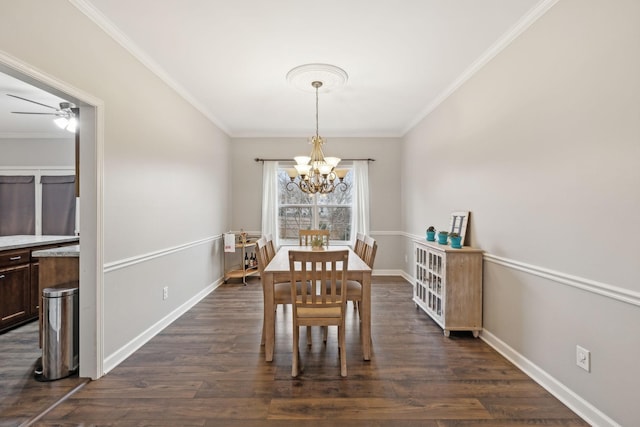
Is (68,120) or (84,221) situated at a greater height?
(68,120)

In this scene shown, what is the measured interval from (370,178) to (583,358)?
4067mm

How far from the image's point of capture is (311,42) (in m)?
2.50

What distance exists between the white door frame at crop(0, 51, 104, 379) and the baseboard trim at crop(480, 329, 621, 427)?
3.26m

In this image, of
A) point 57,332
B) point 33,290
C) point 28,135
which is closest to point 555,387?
point 57,332

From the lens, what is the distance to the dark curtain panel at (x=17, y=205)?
472 centimetres

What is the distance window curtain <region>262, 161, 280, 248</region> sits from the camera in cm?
538

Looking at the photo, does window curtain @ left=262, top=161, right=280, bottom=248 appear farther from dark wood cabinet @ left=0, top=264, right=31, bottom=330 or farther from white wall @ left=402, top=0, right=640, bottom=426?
white wall @ left=402, top=0, right=640, bottom=426

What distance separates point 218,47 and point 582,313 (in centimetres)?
335

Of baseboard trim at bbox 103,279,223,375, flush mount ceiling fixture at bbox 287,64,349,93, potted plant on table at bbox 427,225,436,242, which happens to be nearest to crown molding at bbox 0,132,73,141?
baseboard trim at bbox 103,279,223,375

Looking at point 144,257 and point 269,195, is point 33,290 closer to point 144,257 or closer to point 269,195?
point 144,257

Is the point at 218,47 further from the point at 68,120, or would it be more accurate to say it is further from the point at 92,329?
the point at 92,329

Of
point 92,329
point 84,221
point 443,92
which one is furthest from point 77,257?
point 443,92

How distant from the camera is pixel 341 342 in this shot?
2244mm

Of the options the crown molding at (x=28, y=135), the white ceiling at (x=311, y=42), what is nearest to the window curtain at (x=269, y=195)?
the white ceiling at (x=311, y=42)
